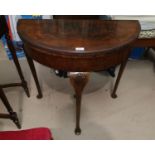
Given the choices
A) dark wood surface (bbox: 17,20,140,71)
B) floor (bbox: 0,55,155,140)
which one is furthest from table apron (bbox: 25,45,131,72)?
floor (bbox: 0,55,155,140)

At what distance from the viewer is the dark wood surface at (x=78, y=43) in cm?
83

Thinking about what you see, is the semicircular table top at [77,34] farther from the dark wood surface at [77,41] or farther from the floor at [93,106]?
the floor at [93,106]

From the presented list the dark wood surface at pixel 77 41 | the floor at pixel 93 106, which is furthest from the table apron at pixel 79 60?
the floor at pixel 93 106

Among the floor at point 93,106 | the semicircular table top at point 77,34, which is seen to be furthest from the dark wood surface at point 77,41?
the floor at point 93,106

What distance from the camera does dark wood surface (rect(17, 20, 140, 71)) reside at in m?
0.83

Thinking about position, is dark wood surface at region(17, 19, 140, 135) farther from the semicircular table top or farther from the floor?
the floor

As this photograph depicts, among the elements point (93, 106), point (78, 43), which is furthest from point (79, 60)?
point (93, 106)

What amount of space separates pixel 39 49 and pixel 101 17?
507mm

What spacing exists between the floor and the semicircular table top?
2.11ft

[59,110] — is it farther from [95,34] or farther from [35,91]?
[95,34]

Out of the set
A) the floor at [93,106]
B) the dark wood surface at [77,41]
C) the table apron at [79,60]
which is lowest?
the floor at [93,106]

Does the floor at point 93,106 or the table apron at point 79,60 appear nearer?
the table apron at point 79,60

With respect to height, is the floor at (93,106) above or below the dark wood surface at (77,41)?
below
